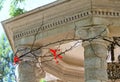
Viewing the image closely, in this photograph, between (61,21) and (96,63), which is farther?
(61,21)

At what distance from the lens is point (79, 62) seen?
15.2 m

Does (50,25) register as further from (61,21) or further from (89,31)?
(89,31)

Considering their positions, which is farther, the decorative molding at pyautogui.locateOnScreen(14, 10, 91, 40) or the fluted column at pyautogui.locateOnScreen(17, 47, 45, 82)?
the fluted column at pyautogui.locateOnScreen(17, 47, 45, 82)

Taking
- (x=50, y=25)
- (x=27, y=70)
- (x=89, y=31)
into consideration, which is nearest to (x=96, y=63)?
(x=89, y=31)

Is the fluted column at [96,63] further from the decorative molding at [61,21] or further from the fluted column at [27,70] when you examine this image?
the fluted column at [27,70]

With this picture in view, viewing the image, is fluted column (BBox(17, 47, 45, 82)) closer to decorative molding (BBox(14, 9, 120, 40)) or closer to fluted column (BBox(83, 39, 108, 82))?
decorative molding (BBox(14, 9, 120, 40))

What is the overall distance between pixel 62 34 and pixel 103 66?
57.9 inches

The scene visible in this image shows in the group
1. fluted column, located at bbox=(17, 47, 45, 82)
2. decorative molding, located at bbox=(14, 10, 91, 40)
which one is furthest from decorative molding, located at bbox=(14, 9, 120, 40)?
fluted column, located at bbox=(17, 47, 45, 82)

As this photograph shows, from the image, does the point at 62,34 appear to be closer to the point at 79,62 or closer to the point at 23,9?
the point at 23,9

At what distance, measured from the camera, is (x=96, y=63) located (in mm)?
9078

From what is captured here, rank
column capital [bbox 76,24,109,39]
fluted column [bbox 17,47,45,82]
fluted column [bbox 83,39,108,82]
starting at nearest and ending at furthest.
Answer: fluted column [bbox 83,39,108,82]
column capital [bbox 76,24,109,39]
fluted column [bbox 17,47,45,82]

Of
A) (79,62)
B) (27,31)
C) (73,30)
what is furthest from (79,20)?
(79,62)

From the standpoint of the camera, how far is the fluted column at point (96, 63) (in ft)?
29.5

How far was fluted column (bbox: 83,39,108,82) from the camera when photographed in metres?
8.99
